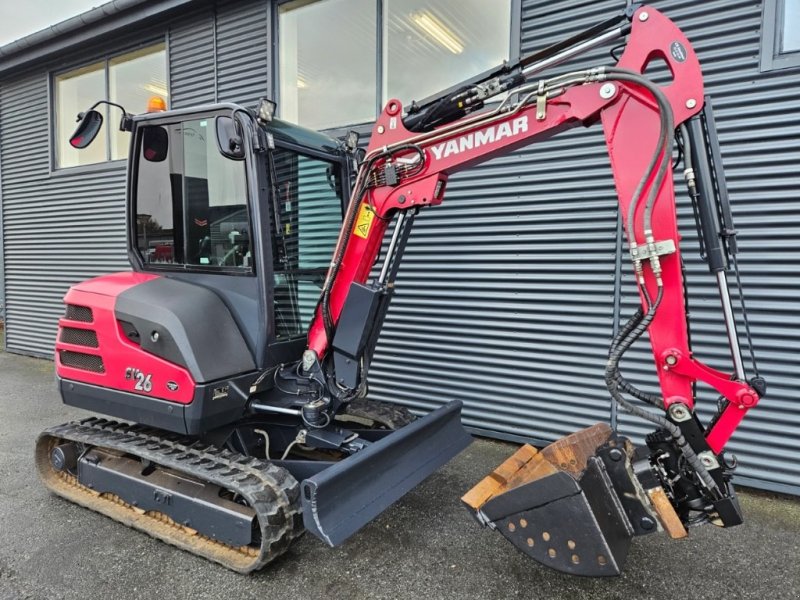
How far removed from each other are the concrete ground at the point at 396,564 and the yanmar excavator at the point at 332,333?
145 mm

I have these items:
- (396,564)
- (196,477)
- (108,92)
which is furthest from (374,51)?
(396,564)

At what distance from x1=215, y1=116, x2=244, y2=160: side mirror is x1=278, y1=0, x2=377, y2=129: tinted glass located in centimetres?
287

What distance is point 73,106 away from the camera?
7660 millimetres

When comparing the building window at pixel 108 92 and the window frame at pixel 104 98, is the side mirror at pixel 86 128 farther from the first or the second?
the building window at pixel 108 92

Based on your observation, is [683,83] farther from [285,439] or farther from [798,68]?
[285,439]

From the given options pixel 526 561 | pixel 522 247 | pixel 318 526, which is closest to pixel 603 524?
pixel 526 561

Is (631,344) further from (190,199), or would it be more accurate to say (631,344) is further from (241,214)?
(190,199)

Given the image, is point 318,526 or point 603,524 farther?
point 318,526

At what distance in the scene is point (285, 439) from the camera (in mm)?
3369

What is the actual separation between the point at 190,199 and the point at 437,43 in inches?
126

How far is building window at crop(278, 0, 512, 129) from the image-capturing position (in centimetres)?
472

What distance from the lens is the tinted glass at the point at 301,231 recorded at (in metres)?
3.00

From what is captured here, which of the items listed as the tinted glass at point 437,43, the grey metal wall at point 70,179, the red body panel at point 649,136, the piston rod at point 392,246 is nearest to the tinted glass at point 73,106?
the grey metal wall at point 70,179

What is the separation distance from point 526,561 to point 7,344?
30.6ft
